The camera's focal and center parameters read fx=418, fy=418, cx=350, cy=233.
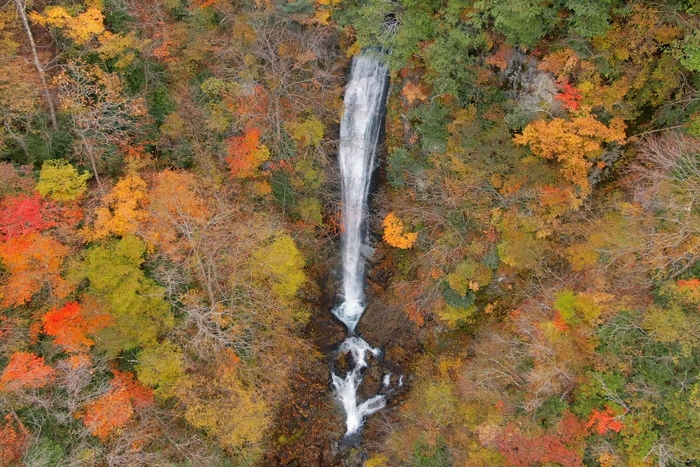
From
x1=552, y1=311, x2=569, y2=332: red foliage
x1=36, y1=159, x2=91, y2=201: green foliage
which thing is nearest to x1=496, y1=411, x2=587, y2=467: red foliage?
x1=552, y1=311, x2=569, y2=332: red foliage

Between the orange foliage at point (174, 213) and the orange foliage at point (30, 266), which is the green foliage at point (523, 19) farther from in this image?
the orange foliage at point (30, 266)

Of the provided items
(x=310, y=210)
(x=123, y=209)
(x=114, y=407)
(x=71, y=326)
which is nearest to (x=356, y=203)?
(x=310, y=210)

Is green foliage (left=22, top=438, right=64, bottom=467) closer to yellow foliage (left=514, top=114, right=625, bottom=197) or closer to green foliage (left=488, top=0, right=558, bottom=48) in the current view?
yellow foliage (left=514, top=114, right=625, bottom=197)

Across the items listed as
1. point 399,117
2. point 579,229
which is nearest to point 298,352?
point 399,117

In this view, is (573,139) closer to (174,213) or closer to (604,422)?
(604,422)

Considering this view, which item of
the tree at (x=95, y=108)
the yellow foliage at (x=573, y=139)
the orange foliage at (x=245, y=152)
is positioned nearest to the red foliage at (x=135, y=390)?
the tree at (x=95, y=108)

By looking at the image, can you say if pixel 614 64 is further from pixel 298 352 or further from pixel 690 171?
pixel 298 352
